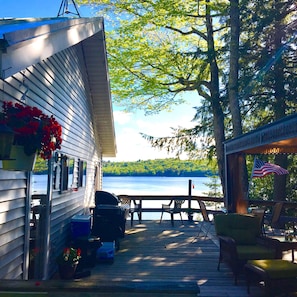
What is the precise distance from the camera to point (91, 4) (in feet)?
43.2

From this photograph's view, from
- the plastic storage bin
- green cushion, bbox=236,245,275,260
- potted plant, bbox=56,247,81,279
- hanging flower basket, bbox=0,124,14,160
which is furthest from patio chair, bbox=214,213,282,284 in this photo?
hanging flower basket, bbox=0,124,14,160

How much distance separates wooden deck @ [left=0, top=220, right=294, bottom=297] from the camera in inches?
80.4

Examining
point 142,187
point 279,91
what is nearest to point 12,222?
point 279,91

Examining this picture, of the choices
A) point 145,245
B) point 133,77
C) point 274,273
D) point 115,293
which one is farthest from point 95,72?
point 115,293

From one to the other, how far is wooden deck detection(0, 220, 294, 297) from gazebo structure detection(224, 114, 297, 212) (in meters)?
1.18

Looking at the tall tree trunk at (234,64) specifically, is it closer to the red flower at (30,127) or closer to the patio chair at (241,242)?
the patio chair at (241,242)

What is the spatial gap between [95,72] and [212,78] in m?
5.95

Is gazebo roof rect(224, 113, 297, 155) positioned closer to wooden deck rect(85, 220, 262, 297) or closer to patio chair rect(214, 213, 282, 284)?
patio chair rect(214, 213, 282, 284)

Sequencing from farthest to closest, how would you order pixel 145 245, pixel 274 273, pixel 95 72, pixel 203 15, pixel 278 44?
1. pixel 203 15
2. pixel 278 44
3. pixel 95 72
4. pixel 145 245
5. pixel 274 273

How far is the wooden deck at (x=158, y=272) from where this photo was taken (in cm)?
204

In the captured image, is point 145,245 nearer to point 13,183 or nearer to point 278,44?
point 13,183

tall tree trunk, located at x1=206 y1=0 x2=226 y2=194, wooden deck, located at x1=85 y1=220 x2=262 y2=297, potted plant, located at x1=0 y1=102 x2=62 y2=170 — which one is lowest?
wooden deck, located at x1=85 y1=220 x2=262 y2=297

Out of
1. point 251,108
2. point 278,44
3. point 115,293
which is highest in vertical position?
point 278,44

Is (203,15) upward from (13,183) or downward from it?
upward
